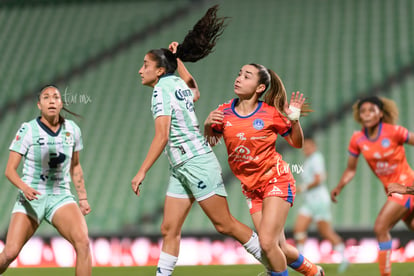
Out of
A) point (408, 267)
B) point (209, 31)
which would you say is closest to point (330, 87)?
point (408, 267)

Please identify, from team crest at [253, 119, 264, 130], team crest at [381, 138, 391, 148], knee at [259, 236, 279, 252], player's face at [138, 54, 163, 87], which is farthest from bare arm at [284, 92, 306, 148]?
team crest at [381, 138, 391, 148]

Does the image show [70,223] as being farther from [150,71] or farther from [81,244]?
[150,71]

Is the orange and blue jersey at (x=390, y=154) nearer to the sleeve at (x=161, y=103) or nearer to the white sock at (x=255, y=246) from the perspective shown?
the white sock at (x=255, y=246)

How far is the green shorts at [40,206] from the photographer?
16.0 feet

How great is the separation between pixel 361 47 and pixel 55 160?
32.8 feet

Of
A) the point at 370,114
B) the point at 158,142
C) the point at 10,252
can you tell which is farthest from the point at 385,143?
the point at 10,252

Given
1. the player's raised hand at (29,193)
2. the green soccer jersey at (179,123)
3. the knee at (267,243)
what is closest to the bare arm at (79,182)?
the player's raised hand at (29,193)

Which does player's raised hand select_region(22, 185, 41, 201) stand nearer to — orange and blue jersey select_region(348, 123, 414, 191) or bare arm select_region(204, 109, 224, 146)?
bare arm select_region(204, 109, 224, 146)

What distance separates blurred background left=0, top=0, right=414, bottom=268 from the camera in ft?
36.7

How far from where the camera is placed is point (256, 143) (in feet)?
Result: 15.7

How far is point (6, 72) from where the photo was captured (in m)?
14.7

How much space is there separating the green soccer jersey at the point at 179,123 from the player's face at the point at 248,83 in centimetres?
40

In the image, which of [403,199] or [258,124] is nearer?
[258,124]

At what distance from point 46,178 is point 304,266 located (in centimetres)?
209
